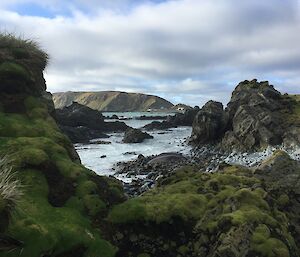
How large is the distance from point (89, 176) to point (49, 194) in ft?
5.22

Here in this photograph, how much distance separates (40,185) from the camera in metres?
11.5

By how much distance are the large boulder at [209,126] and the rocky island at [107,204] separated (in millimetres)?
37765

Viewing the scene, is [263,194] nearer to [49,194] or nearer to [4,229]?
[49,194]

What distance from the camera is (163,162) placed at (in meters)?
40.5

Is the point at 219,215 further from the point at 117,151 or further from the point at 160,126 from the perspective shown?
the point at 160,126

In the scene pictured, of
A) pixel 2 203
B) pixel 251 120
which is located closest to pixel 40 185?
pixel 2 203

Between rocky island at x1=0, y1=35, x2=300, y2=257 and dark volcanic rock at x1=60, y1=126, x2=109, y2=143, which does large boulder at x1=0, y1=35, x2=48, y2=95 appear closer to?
rocky island at x1=0, y1=35, x2=300, y2=257

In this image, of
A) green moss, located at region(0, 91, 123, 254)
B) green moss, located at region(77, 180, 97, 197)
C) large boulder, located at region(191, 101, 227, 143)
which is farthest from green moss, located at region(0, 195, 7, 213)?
large boulder, located at region(191, 101, 227, 143)

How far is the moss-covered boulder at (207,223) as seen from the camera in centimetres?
1068

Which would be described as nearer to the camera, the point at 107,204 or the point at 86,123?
the point at 107,204

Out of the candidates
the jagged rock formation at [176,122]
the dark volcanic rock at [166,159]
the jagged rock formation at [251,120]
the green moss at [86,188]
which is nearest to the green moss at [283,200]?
the green moss at [86,188]

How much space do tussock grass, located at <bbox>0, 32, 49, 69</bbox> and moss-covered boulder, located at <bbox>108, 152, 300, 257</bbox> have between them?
8.71 metres

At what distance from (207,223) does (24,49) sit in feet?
38.3

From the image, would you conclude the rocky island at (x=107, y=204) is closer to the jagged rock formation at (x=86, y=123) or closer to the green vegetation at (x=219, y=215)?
the green vegetation at (x=219, y=215)
